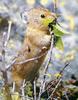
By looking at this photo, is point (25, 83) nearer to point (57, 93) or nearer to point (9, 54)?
point (57, 93)

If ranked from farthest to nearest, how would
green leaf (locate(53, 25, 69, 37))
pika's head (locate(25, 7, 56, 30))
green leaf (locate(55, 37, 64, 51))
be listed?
pika's head (locate(25, 7, 56, 30)) → green leaf (locate(55, 37, 64, 51)) → green leaf (locate(53, 25, 69, 37))

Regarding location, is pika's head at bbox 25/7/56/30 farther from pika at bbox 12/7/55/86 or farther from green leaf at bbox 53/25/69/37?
green leaf at bbox 53/25/69/37

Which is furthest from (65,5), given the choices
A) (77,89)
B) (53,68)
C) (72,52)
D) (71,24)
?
(77,89)

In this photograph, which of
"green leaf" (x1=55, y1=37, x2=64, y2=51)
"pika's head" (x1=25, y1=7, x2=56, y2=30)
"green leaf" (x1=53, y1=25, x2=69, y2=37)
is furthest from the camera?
"pika's head" (x1=25, y1=7, x2=56, y2=30)

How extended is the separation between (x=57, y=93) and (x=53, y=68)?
1549 mm

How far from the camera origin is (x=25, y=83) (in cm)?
500

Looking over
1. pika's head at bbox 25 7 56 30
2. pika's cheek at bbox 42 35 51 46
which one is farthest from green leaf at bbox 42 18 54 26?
pika's cheek at bbox 42 35 51 46

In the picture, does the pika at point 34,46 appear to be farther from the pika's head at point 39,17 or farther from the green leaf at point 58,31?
the green leaf at point 58,31

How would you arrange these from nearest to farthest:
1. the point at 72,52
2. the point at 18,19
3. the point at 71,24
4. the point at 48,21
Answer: the point at 48,21 < the point at 18,19 < the point at 72,52 < the point at 71,24

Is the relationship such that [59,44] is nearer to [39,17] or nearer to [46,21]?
[46,21]

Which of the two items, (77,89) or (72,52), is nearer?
(77,89)

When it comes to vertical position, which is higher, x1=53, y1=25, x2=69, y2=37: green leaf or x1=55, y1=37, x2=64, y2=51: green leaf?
x1=53, y1=25, x2=69, y2=37: green leaf

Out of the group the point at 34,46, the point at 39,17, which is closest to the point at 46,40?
the point at 34,46

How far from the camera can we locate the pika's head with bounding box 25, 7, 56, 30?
488 centimetres
